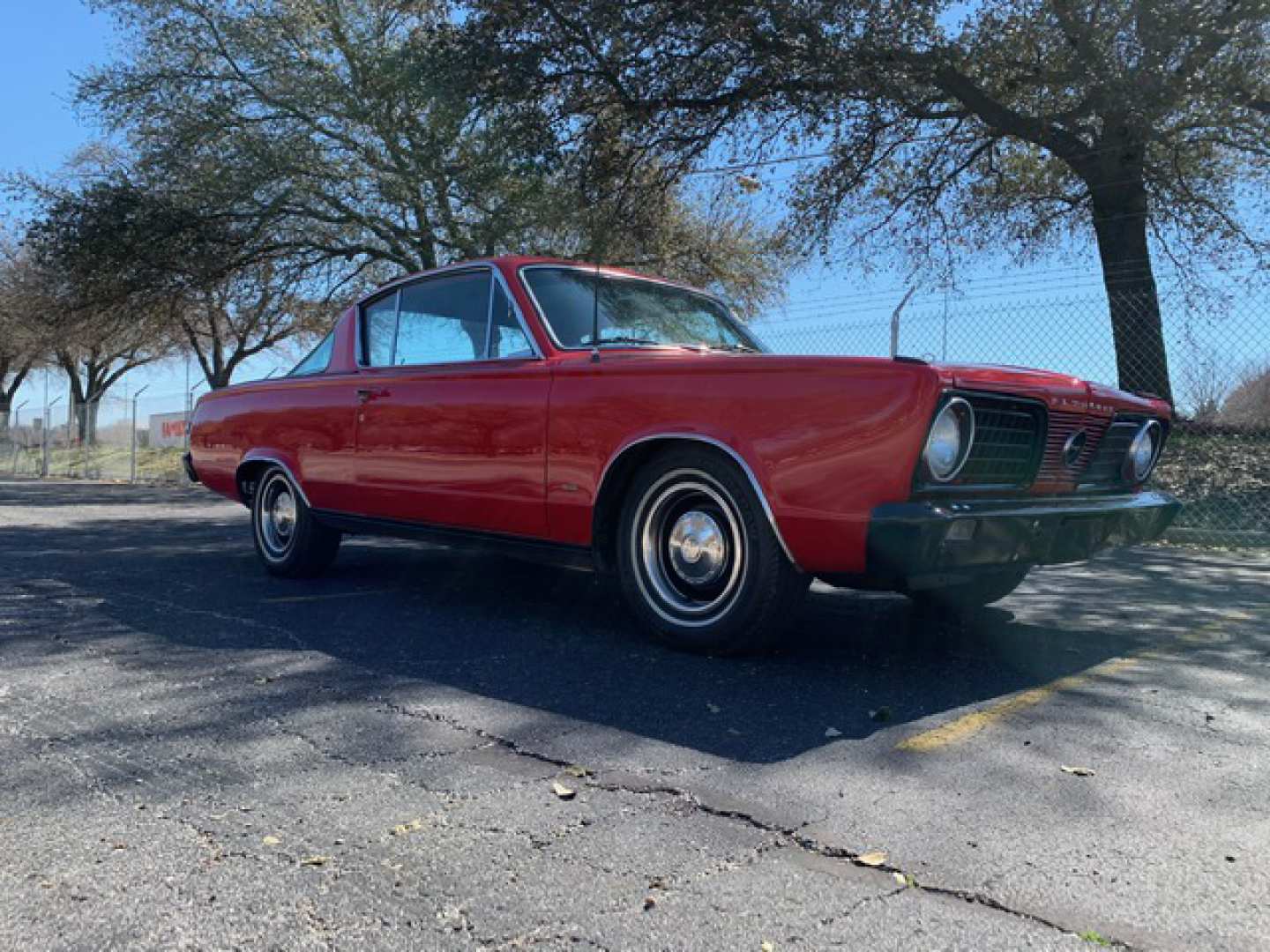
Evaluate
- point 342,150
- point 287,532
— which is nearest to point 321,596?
point 287,532

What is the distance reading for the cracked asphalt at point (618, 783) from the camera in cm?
197

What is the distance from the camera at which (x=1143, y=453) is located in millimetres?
4582

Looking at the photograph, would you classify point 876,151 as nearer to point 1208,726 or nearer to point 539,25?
point 539,25

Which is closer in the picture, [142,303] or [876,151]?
[876,151]

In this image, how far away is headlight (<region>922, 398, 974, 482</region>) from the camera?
135 inches

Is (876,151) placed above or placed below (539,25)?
below

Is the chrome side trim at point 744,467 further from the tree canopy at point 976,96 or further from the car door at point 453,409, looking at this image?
the tree canopy at point 976,96

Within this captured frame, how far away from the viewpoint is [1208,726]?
3.22 meters

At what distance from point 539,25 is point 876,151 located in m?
4.50

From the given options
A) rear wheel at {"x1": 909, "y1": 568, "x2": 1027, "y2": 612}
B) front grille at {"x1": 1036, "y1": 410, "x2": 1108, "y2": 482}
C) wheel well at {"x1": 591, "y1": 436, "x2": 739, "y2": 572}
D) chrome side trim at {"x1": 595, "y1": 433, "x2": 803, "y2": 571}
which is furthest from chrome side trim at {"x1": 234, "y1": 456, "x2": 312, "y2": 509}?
front grille at {"x1": 1036, "y1": 410, "x2": 1108, "y2": 482}

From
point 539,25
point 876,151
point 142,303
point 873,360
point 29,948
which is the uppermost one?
point 539,25

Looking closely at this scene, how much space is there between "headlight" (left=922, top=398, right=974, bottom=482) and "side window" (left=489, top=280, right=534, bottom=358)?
1.95m

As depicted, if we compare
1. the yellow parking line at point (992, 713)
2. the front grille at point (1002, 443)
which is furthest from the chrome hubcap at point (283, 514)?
A: the yellow parking line at point (992, 713)

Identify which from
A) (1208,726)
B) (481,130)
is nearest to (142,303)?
(481,130)
